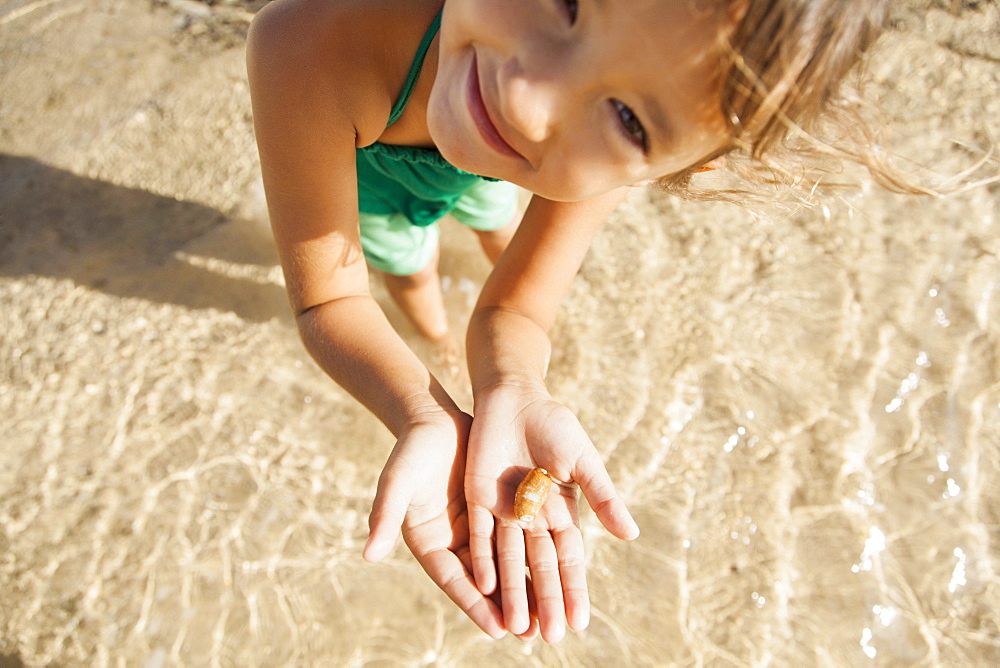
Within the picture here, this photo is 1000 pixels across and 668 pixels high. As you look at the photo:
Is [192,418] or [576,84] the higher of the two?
[576,84]

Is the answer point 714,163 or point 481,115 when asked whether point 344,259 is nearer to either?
point 481,115

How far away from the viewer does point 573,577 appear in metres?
1.51

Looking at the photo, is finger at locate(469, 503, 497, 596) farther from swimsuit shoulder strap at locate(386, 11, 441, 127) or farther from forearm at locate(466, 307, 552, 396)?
swimsuit shoulder strap at locate(386, 11, 441, 127)

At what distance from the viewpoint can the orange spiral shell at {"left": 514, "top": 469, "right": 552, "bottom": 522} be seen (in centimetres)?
151

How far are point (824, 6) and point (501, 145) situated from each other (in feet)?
1.77

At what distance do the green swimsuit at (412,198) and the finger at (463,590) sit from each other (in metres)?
0.91

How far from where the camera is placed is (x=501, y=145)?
50.3 inches

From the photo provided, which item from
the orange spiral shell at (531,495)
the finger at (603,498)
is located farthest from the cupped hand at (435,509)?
the finger at (603,498)

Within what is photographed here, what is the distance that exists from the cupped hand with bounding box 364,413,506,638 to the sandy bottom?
786 mm

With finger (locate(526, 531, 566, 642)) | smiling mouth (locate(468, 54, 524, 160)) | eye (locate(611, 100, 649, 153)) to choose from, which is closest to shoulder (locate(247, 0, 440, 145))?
smiling mouth (locate(468, 54, 524, 160))

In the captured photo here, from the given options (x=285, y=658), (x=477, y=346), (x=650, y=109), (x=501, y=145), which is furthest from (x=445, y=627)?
(x=650, y=109)

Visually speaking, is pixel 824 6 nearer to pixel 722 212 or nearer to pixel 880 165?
pixel 880 165

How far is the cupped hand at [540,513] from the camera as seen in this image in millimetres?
1459

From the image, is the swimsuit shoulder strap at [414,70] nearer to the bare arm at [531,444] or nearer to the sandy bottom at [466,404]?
the bare arm at [531,444]
